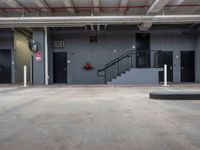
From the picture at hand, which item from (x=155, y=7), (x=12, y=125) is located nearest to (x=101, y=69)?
(x=155, y=7)

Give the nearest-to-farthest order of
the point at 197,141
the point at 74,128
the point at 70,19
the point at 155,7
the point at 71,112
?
the point at 197,141
the point at 74,128
the point at 71,112
the point at 155,7
the point at 70,19

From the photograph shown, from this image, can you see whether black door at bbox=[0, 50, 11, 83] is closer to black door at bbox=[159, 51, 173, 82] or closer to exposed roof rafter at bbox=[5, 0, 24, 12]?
exposed roof rafter at bbox=[5, 0, 24, 12]

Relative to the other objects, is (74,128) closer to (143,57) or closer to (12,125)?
(12,125)

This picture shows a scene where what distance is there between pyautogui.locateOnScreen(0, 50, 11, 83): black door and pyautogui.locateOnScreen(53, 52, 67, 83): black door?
351 centimetres

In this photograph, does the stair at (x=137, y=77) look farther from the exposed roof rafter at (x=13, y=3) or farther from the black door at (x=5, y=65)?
the black door at (x=5, y=65)

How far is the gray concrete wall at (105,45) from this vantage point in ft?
56.0

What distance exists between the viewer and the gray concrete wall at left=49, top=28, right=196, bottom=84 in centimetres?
1706

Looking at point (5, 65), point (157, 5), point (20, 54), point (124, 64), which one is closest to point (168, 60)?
point (124, 64)

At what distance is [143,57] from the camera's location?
56.3ft

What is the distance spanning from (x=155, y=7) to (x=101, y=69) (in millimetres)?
6789

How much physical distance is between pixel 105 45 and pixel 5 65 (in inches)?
292

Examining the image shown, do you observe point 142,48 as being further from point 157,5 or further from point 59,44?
point 157,5

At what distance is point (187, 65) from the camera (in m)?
17.3

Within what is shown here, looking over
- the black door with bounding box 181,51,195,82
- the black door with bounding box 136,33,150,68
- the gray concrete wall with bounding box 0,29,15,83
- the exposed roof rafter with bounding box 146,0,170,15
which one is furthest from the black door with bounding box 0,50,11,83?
the black door with bounding box 181,51,195,82
